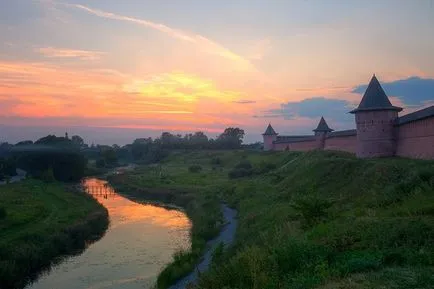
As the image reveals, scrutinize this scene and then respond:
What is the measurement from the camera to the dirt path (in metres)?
16.1

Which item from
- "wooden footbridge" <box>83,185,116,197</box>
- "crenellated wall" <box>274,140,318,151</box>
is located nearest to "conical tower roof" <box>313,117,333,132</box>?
"crenellated wall" <box>274,140,318,151</box>

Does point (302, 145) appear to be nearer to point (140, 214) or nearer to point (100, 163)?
point (140, 214)

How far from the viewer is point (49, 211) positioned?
3027cm

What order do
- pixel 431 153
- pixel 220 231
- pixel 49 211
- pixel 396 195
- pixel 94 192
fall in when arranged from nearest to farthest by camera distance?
pixel 396 195, pixel 431 153, pixel 220 231, pixel 49 211, pixel 94 192

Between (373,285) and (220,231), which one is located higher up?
(373,285)

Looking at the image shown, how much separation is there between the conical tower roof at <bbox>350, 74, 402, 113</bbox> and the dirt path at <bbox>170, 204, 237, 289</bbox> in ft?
33.1

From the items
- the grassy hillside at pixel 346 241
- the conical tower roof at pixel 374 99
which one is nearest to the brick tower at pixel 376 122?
the conical tower roof at pixel 374 99

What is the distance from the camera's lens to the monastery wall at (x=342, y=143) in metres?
32.9

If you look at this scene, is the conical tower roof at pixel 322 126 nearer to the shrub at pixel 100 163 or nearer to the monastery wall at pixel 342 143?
the monastery wall at pixel 342 143

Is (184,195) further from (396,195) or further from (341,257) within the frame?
(341,257)

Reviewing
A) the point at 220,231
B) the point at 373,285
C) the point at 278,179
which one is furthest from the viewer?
the point at 278,179

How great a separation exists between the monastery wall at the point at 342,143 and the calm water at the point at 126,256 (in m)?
13.3

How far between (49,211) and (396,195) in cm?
2351

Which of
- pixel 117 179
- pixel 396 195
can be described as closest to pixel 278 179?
pixel 396 195
